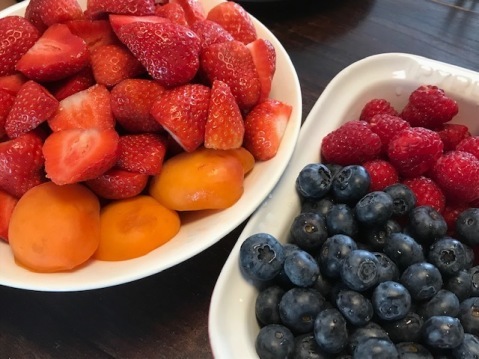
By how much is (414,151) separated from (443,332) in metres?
0.31

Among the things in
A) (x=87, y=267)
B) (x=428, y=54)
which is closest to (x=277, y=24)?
(x=428, y=54)

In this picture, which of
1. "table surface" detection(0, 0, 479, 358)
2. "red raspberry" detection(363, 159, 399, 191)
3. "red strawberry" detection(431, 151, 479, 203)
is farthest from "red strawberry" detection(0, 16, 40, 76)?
"red strawberry" detection(431, 151, 479, 203)

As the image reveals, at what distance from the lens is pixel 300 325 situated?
0.70 metres

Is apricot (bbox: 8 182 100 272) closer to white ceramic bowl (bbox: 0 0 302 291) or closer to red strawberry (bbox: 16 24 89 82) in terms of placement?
white ceramic bowl (bbox: 0 0 302 291)

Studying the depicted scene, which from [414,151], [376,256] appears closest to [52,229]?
[376,256]

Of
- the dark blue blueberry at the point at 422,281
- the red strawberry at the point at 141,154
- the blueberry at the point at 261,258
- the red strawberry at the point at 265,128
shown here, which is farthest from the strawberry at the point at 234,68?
the dark blue blueberry at the point at 422,281

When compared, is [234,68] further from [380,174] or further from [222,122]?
[380,174]

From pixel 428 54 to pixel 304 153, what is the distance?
55cm

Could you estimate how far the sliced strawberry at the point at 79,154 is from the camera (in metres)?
0.73

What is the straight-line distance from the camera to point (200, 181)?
77 centimetres

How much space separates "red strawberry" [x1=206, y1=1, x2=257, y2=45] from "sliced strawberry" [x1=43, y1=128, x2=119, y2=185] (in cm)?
31

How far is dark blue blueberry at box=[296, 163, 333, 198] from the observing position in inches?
32.1

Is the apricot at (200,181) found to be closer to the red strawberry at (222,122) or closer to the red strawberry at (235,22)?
the red strawberry at (222,122)

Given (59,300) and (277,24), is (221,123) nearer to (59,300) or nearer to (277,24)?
(59,300)
